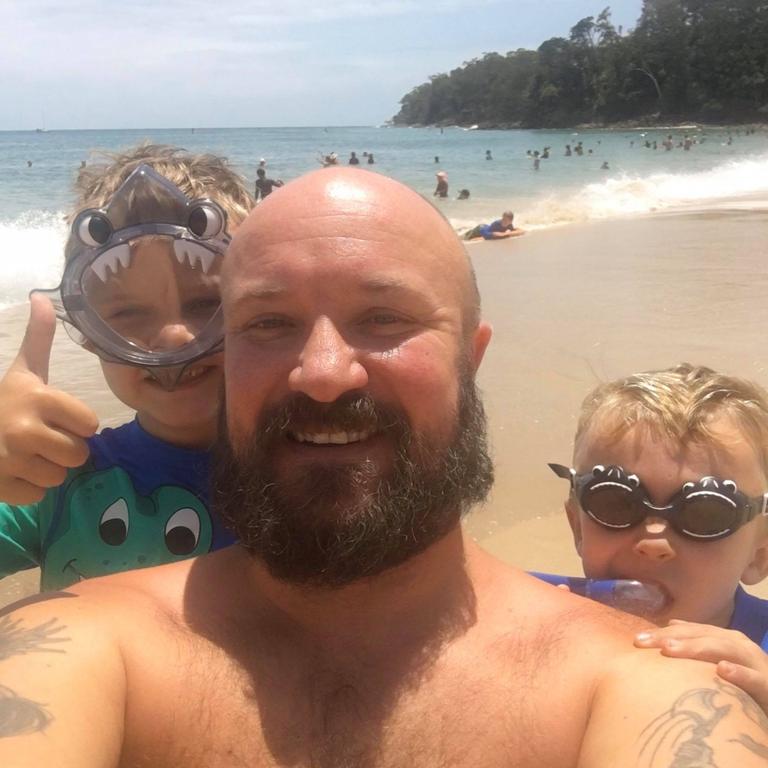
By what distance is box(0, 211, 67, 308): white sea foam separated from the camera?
12977mm

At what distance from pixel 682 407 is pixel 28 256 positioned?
15.4 metres

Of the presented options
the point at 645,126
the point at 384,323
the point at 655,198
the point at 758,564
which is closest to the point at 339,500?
the point at 384,323

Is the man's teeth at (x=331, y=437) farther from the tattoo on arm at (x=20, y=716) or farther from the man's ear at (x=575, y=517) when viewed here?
the man's ear at (x=575, y=517)

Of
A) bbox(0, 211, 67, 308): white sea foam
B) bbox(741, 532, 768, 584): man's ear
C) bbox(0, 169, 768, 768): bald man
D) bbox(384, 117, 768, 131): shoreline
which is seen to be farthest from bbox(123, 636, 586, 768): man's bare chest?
bbox(384, 117, 768, 131): shoreline

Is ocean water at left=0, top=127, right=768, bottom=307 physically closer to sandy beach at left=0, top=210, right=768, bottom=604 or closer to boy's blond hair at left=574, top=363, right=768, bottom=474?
boy's blond hair at left=574, top=363, right=768, bottom=474

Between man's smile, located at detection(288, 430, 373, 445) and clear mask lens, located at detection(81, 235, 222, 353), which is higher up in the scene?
clear mask lens, located at detection(81, 235, 222, 353)

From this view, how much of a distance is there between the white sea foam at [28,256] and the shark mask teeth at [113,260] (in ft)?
29.4

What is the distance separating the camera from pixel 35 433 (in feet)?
7.09

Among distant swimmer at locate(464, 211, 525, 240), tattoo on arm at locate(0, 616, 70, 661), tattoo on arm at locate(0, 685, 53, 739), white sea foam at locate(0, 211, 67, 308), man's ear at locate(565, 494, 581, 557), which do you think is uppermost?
tattoo on arm at locate(0, 616, 70, 661)

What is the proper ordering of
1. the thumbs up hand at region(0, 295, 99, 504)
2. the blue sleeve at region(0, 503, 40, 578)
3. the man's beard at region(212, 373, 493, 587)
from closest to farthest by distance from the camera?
the man's beard at region(212, 373, 493, 587)
the thumbs up hand at region(0, 295, 99, 504)
the blue sleeve at region(0, 503, 40, 578)

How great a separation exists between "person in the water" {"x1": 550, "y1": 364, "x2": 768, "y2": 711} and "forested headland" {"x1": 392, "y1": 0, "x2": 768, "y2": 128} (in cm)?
9064

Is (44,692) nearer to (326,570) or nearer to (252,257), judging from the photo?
(326,570)

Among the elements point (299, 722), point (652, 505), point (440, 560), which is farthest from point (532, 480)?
point (299, 722)

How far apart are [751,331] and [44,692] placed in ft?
23.7
